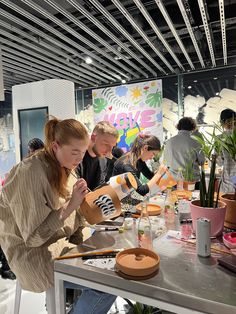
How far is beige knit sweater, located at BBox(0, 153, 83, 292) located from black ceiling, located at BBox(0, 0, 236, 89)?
85.9 inches

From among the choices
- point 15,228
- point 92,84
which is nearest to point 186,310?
point 15,228

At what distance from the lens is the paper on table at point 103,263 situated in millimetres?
970

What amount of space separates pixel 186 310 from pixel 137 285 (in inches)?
6.5

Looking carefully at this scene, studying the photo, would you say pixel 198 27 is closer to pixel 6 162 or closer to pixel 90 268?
Result: pixel 90 268

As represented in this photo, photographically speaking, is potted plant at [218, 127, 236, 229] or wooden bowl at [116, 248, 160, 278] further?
potted plant at [218, 127, 236, 229]

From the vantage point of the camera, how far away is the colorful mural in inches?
219

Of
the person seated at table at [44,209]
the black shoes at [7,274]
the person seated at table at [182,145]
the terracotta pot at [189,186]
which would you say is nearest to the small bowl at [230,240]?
the person seated at table at [44,209]

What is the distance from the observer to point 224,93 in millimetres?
5047

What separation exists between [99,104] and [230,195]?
5.28 meters

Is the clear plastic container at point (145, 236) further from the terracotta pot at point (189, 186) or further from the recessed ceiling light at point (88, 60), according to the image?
the recessed ceiling light at point (88, 60)

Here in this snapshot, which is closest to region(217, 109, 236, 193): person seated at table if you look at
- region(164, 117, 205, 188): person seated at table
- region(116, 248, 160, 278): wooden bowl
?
region(116, 248, 160, 278): wooden bowl

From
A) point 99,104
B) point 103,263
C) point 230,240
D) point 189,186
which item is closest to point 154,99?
point 99,104

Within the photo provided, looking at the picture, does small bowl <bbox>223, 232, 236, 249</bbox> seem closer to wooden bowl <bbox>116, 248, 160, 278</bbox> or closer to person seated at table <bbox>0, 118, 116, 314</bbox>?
wooden bowl <bbox>116, 248, 160, 278</bbox>

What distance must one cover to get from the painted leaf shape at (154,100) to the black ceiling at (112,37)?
45 centimetres
